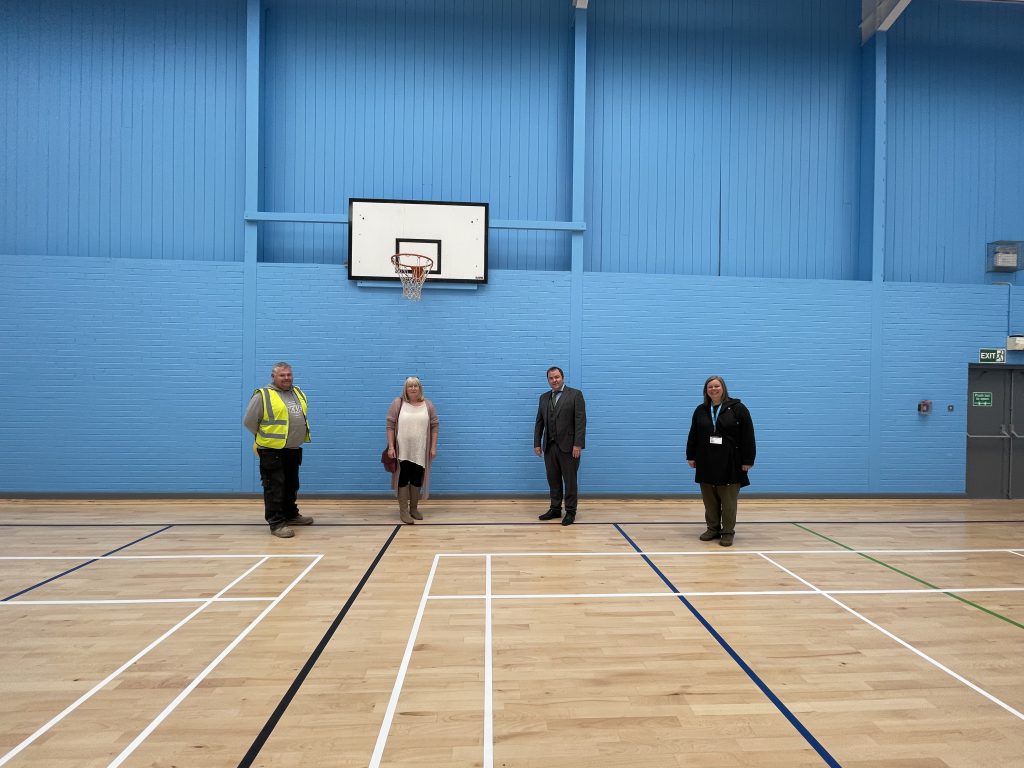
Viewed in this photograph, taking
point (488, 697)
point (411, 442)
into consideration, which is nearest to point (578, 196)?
point (411, 442)

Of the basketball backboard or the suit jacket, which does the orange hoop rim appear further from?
the suit jacket

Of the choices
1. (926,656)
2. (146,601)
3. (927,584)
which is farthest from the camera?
(927,584)

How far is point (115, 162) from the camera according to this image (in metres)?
7.00

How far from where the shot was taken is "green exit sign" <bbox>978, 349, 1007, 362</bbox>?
7594mm

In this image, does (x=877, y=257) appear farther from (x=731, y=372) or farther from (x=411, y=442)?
(x=411, y=442)

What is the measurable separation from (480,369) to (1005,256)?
713cm

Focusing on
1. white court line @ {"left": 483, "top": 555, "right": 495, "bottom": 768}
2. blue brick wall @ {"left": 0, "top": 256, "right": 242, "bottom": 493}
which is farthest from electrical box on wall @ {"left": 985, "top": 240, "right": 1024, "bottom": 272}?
blue brick wall @ {"left": 0, "top": 256, "right": 242, "bottom": 493}

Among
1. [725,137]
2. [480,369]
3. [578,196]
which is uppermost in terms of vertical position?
[725,137]

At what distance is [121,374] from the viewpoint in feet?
22.1

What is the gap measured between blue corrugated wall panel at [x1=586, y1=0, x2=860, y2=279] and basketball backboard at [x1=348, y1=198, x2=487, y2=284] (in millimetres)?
1584

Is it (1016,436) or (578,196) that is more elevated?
(578,196)

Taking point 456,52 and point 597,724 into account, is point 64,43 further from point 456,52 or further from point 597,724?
point 597,724

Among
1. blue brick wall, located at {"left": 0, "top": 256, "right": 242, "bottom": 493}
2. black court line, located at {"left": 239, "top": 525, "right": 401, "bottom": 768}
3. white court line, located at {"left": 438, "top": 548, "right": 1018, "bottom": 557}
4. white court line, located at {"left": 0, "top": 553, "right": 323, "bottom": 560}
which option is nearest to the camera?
black court line, located at {"left": 239, "top": 525, "right": 401, "bottom": 768}

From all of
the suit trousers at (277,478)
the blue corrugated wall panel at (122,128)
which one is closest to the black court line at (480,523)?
the suit trousers at (277,478)
